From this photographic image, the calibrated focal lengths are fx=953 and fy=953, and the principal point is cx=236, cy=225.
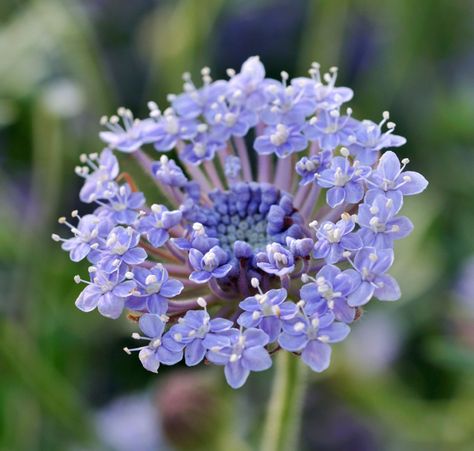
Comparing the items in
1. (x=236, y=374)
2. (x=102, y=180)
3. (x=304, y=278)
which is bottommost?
(x=236, y=374)

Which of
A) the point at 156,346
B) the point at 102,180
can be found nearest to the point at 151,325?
the point at 156,346

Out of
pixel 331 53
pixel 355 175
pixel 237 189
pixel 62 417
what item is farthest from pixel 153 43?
pixel 355 175

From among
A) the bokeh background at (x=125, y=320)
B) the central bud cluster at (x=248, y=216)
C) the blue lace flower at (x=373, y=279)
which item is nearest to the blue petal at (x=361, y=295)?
the blue lace flower at (x=373, y=279)

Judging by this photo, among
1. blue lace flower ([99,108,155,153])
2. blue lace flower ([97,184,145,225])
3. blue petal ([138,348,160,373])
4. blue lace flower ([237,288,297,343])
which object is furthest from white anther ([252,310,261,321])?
blue lace flower ([99,108,155,153])

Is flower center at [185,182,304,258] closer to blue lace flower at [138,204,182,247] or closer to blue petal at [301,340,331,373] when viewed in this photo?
blue lace flower at [138,204,182,247]

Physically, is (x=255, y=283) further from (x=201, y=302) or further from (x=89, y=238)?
(x=89, y=238)

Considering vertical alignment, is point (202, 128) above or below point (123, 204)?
above
